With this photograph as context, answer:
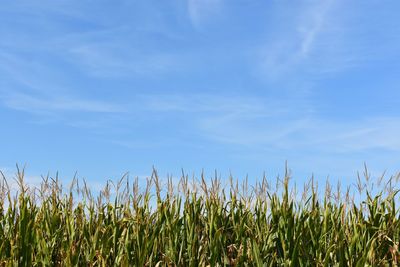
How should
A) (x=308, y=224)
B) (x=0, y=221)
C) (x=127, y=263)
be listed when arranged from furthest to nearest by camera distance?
(x=0, y=221) < (x=308, y=224) < (x=127, y=263)

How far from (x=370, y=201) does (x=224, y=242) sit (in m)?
1.94

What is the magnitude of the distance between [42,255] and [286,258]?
2852 millimetres

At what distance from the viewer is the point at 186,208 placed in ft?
24.2

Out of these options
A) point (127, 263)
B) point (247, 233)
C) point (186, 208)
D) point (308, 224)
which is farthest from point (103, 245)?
point (308, 224)

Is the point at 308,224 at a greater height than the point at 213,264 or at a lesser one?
greater

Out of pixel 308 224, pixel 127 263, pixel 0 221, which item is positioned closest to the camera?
pixel 127 263

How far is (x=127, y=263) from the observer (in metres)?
6.66

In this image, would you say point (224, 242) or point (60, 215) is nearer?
point (224, 242)

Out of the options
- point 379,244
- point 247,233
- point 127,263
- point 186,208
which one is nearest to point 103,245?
point 127,263

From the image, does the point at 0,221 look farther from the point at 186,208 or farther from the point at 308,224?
the point at 308,224

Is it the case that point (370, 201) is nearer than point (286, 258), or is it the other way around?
point (286, 258)

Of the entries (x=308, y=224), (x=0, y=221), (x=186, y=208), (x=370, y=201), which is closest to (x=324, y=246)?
(x=308, y=224)

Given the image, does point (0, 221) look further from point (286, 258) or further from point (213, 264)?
point (286, 258)

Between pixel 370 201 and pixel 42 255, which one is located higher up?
pixel 370 201
